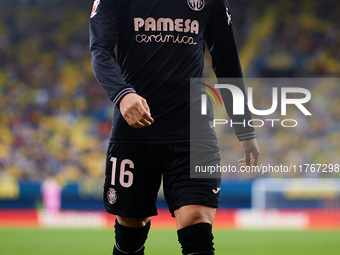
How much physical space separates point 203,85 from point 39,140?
1026 centimetres

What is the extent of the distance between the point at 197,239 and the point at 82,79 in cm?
1168

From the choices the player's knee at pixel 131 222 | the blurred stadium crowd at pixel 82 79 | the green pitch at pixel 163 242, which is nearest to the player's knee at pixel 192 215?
the player's knee at pixel 131 222

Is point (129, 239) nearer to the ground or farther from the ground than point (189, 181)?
nearer to the ground

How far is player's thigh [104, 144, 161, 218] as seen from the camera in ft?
7.99

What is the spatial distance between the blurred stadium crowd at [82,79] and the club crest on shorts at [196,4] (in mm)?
8203

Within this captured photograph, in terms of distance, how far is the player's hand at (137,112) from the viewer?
6.49 feet

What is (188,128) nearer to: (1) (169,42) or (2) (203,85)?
(2) (203,85)

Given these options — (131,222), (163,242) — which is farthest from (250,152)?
(163,242)

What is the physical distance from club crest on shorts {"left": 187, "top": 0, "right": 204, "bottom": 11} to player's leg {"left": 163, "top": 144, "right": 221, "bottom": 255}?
700 millimetres

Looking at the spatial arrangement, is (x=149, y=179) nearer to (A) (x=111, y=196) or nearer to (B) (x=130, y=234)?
(A) (x=111, y=196)

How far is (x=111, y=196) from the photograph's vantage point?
252cm

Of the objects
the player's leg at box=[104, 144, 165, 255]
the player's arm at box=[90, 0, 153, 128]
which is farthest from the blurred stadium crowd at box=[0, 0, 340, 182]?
the player's arm at box=[90, 0, 153, 128]

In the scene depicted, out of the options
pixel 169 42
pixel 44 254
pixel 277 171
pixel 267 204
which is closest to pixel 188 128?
pixel 169 42

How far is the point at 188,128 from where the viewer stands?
2.43 metres
